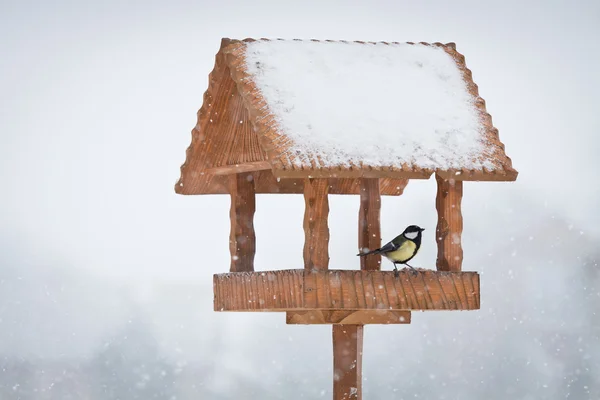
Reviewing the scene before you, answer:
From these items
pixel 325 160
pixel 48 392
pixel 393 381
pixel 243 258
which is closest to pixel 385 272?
pixel 325 160

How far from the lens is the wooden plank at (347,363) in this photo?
7.27 meters

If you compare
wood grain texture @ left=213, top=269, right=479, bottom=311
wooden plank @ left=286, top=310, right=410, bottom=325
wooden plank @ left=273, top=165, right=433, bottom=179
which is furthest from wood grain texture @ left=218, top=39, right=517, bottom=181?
wooden plank @ left=286, top=310, right=410, bottom=325

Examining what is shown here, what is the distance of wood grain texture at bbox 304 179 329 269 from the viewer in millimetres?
6613

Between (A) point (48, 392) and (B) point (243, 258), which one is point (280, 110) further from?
(A) point (48, 392)

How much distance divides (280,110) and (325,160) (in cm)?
48

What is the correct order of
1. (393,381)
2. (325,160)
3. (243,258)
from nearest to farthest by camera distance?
(325,160) < (243,258) < (393,381)

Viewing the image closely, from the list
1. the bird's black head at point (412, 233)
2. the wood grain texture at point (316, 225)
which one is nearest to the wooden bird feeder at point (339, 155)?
the wood grain texture at point (316, 225)

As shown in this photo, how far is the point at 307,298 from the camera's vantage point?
6492 mm

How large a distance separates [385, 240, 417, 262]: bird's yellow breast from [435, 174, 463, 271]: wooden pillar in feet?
0.87

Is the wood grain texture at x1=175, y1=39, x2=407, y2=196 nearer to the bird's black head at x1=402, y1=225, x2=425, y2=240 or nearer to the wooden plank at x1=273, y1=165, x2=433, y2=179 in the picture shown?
the wooden plank at x1=273, y1=165, x2=433, y2=179

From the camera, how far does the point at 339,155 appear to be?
21.2 feet

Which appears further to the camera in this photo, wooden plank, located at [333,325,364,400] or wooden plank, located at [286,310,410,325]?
wooden plank, located at [333,325,364,400]

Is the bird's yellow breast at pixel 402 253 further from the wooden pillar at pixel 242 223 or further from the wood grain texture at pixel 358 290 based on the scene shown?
the wooden pillar at pixel 242 223

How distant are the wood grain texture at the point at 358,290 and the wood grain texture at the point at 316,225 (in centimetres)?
9
